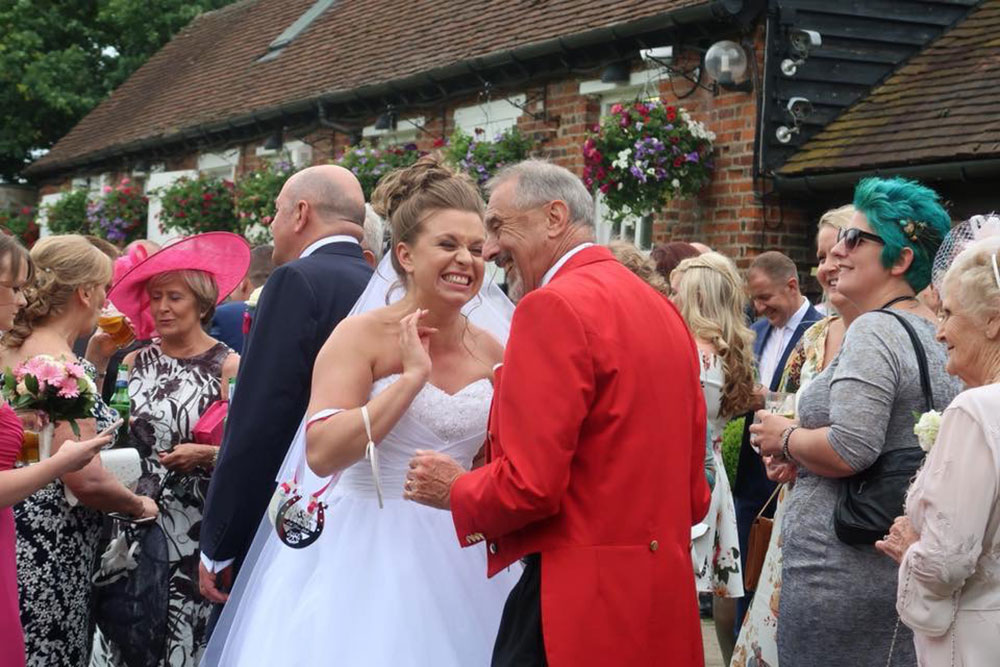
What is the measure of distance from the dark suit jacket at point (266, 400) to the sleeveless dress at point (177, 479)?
1.06 metres

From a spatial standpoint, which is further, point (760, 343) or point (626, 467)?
point (760, 343)

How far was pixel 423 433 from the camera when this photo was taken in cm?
417

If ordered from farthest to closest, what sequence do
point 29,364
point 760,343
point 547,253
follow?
point 760,343, point 29,364, point 547,253

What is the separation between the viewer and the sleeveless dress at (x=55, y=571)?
5.04 meters

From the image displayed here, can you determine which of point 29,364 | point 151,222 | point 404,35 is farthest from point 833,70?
point 151,222

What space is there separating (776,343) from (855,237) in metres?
3.98

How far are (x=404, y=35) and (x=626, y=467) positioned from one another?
14861 millimetres

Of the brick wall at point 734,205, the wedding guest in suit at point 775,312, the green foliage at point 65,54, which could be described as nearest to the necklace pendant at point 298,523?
the wedding guest in suit at point 775,312

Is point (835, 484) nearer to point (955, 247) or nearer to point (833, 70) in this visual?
point (955, 247)

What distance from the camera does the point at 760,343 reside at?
8406 mm

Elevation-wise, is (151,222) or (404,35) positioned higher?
(404,35)

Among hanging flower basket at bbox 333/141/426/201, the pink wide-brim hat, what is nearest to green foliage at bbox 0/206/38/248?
hanging flower basket at bbox 333/141/426/201

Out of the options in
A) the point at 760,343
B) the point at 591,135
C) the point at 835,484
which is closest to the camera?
the point at 835,484

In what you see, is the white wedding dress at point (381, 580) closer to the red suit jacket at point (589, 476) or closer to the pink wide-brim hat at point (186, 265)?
the red suit jacket at point (589, 476)
